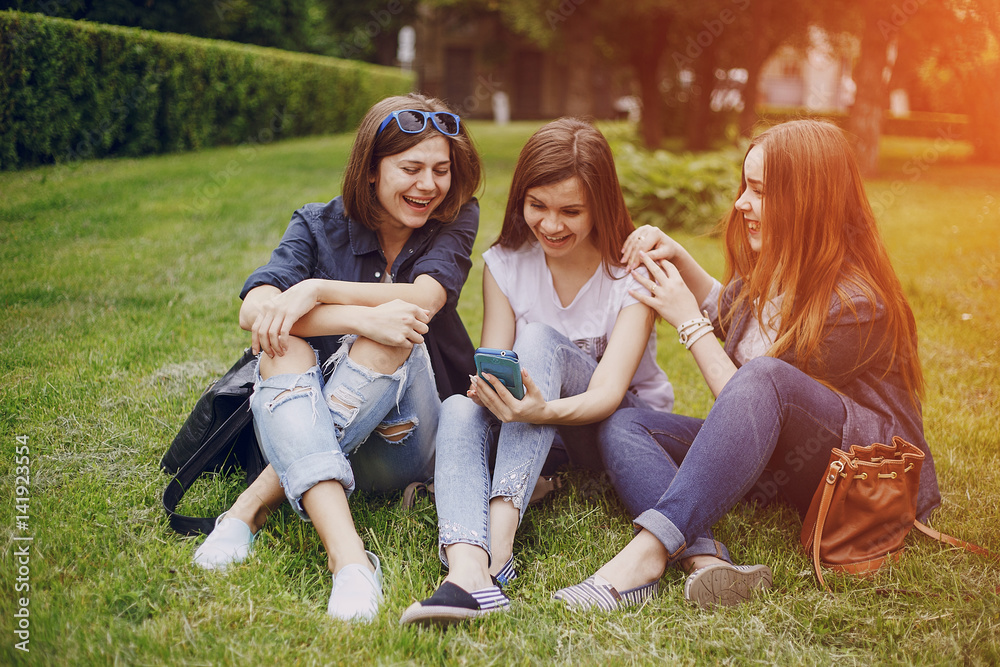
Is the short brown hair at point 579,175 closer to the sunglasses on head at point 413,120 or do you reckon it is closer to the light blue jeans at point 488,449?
the sunglasses on head at point 413,120

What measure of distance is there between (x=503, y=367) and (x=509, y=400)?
Answer: 4.7 inches

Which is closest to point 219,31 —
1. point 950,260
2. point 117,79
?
point 117,79

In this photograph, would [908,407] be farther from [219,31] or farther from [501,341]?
[219,31]

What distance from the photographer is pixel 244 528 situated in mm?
2303

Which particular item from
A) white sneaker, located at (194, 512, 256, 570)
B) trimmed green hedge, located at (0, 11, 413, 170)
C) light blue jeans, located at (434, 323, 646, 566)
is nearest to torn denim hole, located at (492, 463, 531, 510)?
light blue jeans, located at (434, 323, 646, 566)

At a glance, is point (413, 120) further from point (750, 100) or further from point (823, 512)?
point (750, 100)

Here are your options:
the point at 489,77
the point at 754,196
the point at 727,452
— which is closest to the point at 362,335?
the point at 727,452

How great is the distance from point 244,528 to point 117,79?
7.87 metres

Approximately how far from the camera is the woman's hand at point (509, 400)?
229 centimetres

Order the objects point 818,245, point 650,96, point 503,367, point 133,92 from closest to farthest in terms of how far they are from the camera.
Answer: point 503,367 → point 818,245 → point 133,92 → point 650,96

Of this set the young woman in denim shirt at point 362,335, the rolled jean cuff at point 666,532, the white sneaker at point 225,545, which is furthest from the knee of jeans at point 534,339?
the white sneaker at point 225,545

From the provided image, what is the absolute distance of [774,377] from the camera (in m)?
2.26

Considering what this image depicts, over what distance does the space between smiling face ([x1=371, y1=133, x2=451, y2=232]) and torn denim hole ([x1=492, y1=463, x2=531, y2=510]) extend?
102 cm

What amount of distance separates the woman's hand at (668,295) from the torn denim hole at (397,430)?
0.91 meters
